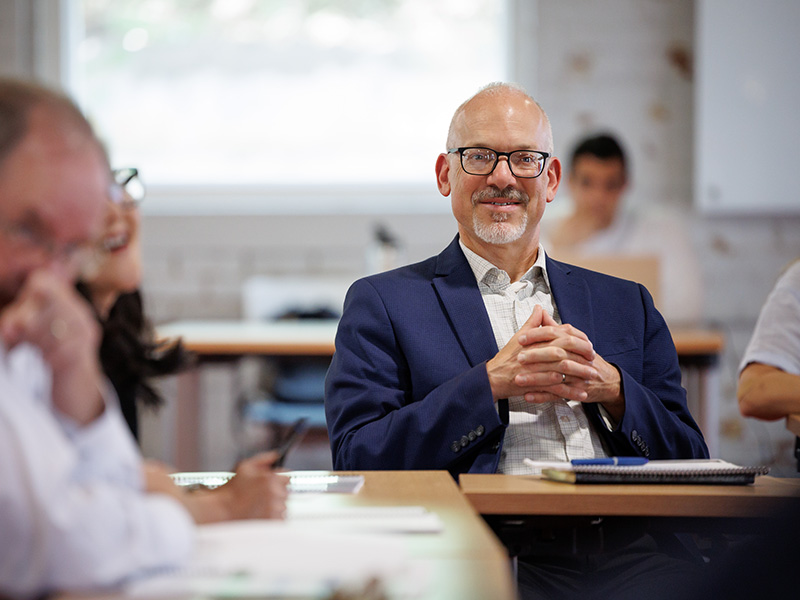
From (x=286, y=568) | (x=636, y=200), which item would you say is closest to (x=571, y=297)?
(x=286, y=568)

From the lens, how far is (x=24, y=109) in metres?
0.68

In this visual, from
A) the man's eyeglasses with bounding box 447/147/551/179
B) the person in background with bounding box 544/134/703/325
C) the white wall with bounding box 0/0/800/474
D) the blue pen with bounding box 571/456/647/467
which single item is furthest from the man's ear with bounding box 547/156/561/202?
the white wall with bounding box 0/0/800/474

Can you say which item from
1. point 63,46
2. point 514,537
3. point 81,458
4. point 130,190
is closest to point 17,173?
point 81,458

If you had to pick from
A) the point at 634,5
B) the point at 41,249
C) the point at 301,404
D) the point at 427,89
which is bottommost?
the point at 301,404

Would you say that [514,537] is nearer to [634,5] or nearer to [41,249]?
[41,249]

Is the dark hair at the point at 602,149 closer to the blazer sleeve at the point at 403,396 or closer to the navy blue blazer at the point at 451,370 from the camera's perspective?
the navy blue blazer at the point at 451,370

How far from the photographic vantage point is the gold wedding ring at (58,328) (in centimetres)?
64

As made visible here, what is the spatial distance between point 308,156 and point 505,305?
3292 mm

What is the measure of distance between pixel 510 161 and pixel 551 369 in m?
0.51

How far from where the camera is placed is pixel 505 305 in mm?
1788

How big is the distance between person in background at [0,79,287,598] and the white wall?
4076mm

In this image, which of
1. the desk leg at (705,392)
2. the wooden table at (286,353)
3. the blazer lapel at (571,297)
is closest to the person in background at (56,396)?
the blazer lapel at (571,297)

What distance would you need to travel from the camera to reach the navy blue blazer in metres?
1.54

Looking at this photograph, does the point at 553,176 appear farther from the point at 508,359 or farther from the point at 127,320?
the point at 127,320
